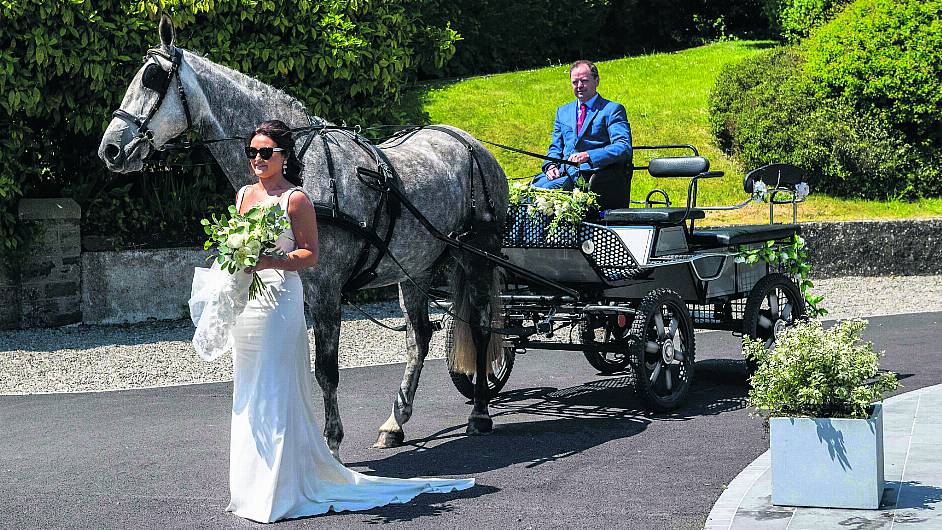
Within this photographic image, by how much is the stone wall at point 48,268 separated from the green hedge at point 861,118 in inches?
410

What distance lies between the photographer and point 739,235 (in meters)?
9.53

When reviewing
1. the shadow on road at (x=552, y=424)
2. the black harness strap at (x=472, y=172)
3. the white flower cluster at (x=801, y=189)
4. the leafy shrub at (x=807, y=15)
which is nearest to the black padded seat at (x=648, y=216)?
the white flower cluster at (x=801, y=189)

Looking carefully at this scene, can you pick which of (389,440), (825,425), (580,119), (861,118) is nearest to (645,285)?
(580,119)

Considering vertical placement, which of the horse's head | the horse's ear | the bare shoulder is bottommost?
the bare shoulder

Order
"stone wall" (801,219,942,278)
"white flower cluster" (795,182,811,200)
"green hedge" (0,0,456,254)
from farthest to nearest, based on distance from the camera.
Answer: "stone wall" (801,219,942,278) < "green hedge" (0,0,456,254) < "white flower cluster" (795,182,811,200)

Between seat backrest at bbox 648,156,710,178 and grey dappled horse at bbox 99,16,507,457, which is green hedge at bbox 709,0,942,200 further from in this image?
grey dappled horse at bbox 99,16,507,457

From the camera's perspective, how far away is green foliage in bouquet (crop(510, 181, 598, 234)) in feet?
28.4

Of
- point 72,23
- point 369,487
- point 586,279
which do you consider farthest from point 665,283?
point 72,23

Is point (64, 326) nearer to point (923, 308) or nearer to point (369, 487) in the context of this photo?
point (369, 487)

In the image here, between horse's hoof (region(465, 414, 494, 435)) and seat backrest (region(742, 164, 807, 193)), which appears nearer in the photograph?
horse's hoof (region(465, 414, 494, 435))

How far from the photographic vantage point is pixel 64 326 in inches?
509

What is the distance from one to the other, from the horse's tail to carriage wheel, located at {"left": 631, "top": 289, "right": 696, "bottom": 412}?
102 cm

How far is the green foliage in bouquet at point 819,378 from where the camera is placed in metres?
5.98

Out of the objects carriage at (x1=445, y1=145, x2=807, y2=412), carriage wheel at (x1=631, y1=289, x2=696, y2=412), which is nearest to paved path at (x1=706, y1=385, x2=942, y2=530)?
carriage wheel at (x1=631, y1=289, x2=696, y2=412)
